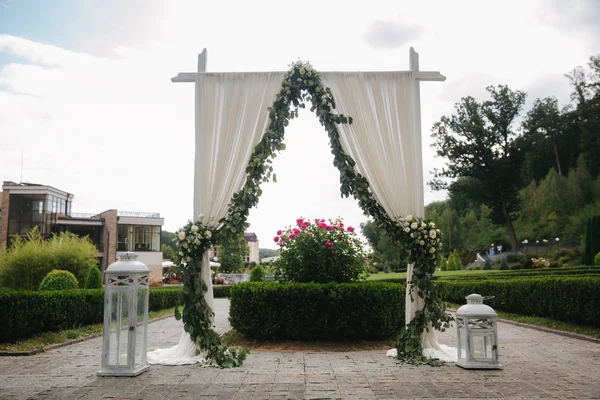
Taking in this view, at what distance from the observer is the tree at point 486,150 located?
1292 inches

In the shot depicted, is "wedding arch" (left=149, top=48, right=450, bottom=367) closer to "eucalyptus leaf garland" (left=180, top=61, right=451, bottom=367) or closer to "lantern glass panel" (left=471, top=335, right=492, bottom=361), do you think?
"eucalyptus leaf garland" (left=180, top=61, right=451, bottom=367)

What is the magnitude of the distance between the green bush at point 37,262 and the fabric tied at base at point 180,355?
39.5ft

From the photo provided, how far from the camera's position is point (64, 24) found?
7.17 meters

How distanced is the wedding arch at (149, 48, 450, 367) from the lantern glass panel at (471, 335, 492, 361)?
0.55m

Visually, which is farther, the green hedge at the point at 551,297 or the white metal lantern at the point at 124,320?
the green hedge at the point at 551,297

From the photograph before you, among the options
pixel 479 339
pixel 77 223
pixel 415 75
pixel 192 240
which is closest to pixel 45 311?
pixel 192 240

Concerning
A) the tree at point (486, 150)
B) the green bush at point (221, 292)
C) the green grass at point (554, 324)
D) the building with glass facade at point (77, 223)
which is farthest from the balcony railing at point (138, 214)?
the green grass at point (554, 324)

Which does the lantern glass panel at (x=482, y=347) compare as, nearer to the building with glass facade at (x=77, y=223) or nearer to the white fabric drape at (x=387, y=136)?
the white fabric drape at (x=387, y=136)

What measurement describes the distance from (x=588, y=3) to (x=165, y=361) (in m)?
8.22

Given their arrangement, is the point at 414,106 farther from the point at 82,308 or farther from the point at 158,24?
the point at 82,308

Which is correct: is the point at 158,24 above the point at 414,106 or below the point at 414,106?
above

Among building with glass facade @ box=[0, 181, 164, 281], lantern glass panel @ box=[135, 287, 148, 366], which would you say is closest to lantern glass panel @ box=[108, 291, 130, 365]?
lantern glass panel @ box=[135, 287, 148, 366]

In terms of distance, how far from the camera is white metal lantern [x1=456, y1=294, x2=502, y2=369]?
5.17 m

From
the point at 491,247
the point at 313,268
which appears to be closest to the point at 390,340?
the point at 313,268
